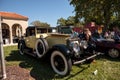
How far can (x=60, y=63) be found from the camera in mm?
6004

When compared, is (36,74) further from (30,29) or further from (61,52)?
(30,29)

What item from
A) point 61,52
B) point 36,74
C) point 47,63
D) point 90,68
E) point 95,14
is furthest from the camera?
point 95,14

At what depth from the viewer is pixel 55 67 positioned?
618 centimetres

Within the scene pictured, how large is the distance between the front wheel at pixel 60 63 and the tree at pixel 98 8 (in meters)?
14.9

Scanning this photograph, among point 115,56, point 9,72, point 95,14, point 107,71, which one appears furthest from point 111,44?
point 95,14

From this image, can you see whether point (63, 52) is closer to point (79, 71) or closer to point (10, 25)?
point (79, 71)

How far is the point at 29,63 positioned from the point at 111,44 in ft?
14.3

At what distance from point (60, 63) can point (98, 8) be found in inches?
692

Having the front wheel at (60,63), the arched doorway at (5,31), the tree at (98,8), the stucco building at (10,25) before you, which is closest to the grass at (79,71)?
the front wheel at (60,63)

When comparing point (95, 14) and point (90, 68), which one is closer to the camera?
point (90, 68)

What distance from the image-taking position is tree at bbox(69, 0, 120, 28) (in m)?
19.7

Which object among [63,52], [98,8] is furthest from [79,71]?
[98,8]

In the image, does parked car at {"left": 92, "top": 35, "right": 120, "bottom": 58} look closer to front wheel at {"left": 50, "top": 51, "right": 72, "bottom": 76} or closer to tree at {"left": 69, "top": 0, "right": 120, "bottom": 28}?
front wheel at {"left": 50, "top": 51, "right": 72, "bottom": 76}

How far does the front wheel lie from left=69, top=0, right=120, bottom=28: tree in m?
14.9
